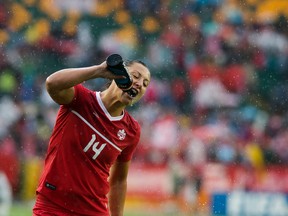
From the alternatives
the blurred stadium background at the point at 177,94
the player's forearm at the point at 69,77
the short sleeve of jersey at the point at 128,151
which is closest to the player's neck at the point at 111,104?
the short sleeve of jersey at the point at 128,151

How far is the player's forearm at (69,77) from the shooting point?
5.08m

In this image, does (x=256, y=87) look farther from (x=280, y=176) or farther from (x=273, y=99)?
(x=280, y=176)

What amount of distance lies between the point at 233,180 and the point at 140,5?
6453 millimetres

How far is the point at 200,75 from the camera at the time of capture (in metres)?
16.7

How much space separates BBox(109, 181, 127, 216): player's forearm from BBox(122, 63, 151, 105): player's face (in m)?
0.81

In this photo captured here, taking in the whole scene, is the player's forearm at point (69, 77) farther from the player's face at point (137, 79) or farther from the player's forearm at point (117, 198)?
the player's forearm at point (117, 198)

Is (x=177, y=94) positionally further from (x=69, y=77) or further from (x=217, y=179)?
(x=69, y=77)

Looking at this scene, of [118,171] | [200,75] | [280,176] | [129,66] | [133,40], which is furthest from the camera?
[133,40]

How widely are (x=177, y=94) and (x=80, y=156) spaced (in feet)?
36.6

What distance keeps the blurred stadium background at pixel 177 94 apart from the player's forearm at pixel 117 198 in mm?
7169

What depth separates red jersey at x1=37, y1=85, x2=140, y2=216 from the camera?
5617 mm

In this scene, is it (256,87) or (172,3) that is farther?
(172,3)

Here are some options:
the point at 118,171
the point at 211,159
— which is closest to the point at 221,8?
the point at 211,159

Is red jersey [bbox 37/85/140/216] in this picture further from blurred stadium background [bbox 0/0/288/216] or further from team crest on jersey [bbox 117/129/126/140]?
blurred stadium background [bbox 0/0/288/216]
